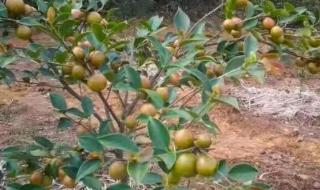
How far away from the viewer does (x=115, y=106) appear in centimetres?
400

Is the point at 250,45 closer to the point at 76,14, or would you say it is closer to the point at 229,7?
the point at 229,7

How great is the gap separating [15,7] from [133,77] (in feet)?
1.07

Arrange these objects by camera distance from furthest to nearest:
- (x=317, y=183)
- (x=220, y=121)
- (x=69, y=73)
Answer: (x=220, y=121)
(x=317, y=183)
(x=69, y=73)

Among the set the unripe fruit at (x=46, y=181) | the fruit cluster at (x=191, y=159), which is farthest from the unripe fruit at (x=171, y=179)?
the unripe fruit at (x=46, y=181)

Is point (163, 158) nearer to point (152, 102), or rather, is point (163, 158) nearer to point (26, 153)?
point (152, 102)

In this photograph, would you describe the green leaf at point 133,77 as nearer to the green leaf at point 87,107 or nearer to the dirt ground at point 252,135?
the green leaf at point 87,107

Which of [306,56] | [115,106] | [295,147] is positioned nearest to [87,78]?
[306,56]

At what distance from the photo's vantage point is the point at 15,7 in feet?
4.23

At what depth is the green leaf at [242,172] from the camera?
114cm

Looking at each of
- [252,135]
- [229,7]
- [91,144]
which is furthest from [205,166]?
[252,135]

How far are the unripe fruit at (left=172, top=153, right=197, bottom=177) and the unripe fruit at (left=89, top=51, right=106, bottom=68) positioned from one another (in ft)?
1.18

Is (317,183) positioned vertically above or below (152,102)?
above

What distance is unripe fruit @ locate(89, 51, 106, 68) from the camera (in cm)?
125

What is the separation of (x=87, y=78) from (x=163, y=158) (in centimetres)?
38
